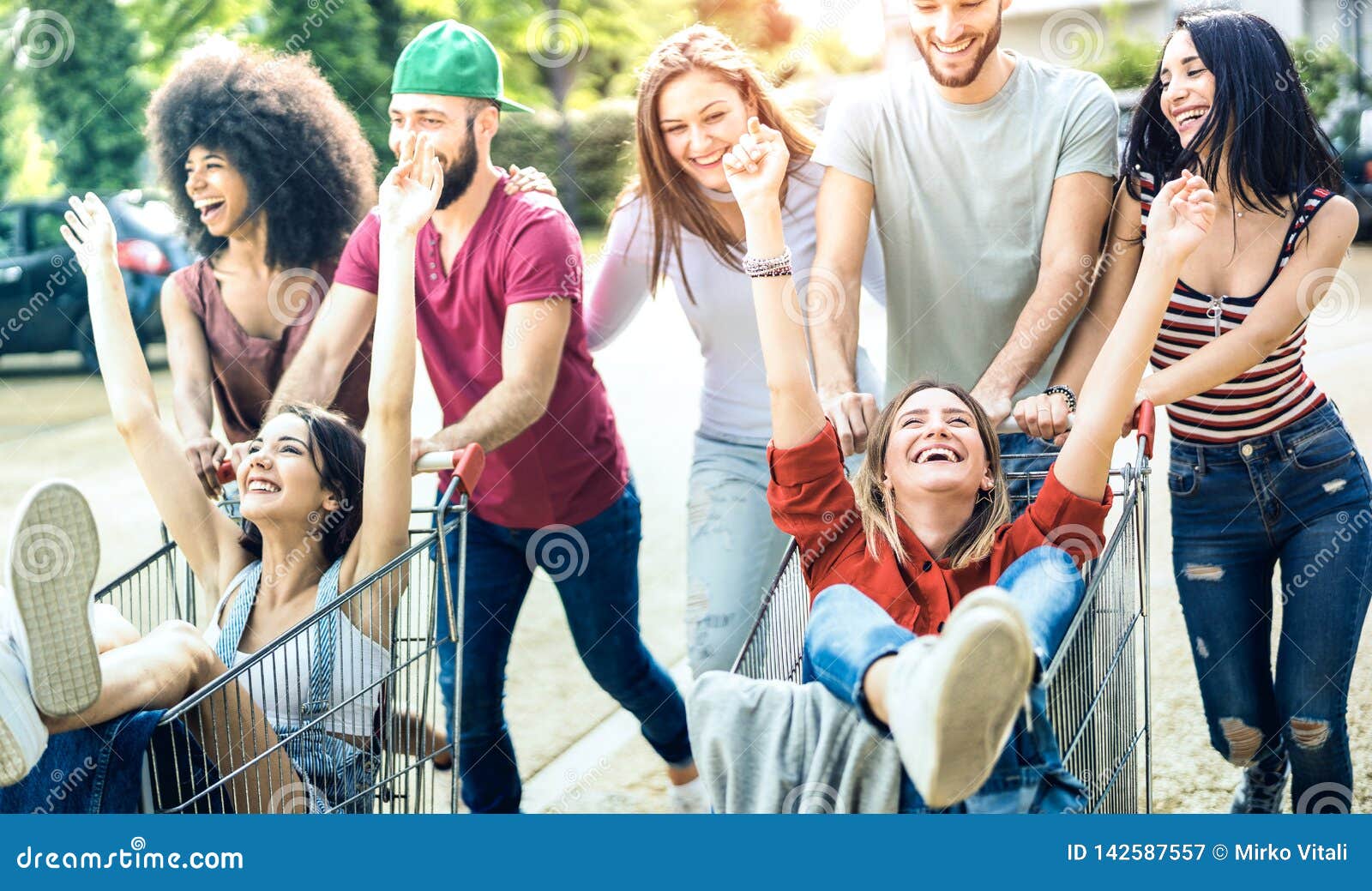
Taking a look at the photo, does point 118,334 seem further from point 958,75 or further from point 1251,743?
point 1251,743

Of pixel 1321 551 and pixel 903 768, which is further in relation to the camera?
pixel 1321 551

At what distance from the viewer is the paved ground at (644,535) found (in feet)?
12.3

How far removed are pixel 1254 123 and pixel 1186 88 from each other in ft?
0.47

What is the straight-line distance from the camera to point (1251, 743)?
2979 mm

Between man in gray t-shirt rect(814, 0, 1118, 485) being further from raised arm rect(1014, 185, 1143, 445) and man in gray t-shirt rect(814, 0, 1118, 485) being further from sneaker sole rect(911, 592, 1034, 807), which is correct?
sneaker sole rect(911, 592, 1034, 807)

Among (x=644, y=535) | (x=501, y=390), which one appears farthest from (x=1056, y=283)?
(x=644, y=535)

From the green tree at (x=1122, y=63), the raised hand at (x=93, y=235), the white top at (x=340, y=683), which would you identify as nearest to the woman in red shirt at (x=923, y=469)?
the white top at (x=340, y=683)

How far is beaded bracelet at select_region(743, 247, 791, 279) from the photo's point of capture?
100 inches

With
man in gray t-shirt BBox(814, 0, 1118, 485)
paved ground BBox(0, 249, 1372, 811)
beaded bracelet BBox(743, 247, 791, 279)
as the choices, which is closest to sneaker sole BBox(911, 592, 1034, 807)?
beaded bracelet BBox(743, 247, 791, 279)

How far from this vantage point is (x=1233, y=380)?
285 cm

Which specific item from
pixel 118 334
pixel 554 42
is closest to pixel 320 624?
pixel 118 334

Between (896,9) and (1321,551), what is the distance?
855 centimetres

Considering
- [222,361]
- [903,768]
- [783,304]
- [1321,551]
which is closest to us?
[903,768]

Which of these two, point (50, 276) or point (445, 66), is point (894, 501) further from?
point (50, 276)
